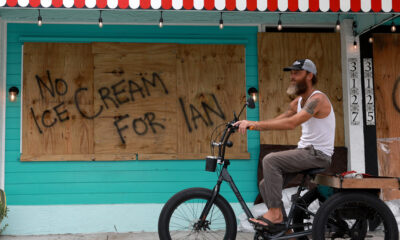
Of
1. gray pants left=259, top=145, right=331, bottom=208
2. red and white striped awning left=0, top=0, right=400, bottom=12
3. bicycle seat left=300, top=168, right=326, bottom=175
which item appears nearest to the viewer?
gray pants left=259, top=145, right=331, bottom=208

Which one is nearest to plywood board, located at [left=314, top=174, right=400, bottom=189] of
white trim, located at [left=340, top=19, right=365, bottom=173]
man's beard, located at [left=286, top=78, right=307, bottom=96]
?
man's beard, located at [left=286, top=78, right=307, bottom=96]

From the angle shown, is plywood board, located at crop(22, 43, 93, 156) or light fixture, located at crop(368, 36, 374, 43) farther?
light fixture, located at crop(368, 36, 374, 43)

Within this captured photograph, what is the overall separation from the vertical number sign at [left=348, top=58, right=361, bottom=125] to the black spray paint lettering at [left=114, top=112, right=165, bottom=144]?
2.87 metres

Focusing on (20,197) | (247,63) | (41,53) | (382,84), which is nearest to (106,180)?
(20,197)

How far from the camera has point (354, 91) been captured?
6.55 meters

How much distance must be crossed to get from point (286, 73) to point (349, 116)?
114 cm

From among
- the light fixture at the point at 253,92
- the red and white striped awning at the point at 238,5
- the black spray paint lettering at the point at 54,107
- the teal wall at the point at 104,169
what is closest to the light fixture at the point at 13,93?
the teal wall at the point at 104,169

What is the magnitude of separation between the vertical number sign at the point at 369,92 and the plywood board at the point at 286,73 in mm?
368

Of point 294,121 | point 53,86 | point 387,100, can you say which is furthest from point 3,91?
point 387,100

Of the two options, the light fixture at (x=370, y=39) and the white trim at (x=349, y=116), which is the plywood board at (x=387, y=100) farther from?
the white trim at (x=349, y=116)

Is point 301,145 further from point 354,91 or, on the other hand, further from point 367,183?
point 354,91

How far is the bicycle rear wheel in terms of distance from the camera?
4023mm

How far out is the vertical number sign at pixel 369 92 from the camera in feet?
21.5

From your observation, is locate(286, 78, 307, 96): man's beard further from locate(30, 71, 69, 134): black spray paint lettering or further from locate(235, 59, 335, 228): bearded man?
locate(30, 71, 69, 134): black spray paint lettering
